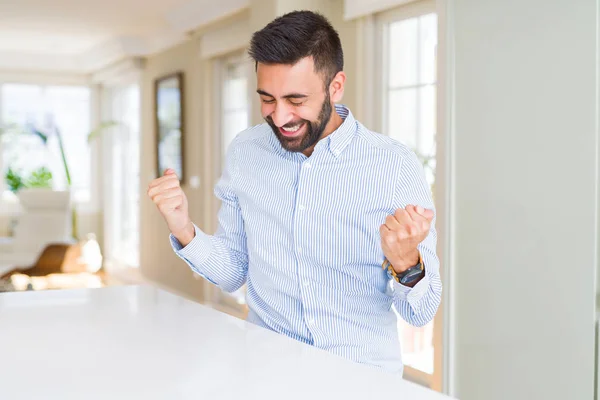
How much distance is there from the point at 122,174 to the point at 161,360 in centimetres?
763

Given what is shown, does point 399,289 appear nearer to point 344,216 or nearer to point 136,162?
point 344,216

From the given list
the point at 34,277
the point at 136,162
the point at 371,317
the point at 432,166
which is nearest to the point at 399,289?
the point at 371,317

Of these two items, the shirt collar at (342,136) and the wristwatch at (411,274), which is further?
the shirt collar at (342,136)

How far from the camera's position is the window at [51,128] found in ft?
28.5

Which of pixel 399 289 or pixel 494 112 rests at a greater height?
pixel 494 112

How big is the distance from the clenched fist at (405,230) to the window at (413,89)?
2.29m

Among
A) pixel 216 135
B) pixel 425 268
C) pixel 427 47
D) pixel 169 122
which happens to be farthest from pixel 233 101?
pixel 425 268

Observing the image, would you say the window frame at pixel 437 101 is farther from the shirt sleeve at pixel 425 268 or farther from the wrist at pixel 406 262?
the wrist at pixel 406 262

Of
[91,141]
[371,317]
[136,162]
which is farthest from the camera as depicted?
[91,141]

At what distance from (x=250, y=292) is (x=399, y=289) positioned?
0.41 m

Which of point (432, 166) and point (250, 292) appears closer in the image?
point (250, 292)

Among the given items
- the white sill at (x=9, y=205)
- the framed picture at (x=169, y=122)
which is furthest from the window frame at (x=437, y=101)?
the white sill at (x=9, y=205)

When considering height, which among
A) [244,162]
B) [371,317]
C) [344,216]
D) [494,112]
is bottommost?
[371,317]

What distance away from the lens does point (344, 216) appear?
1509 millimetres
